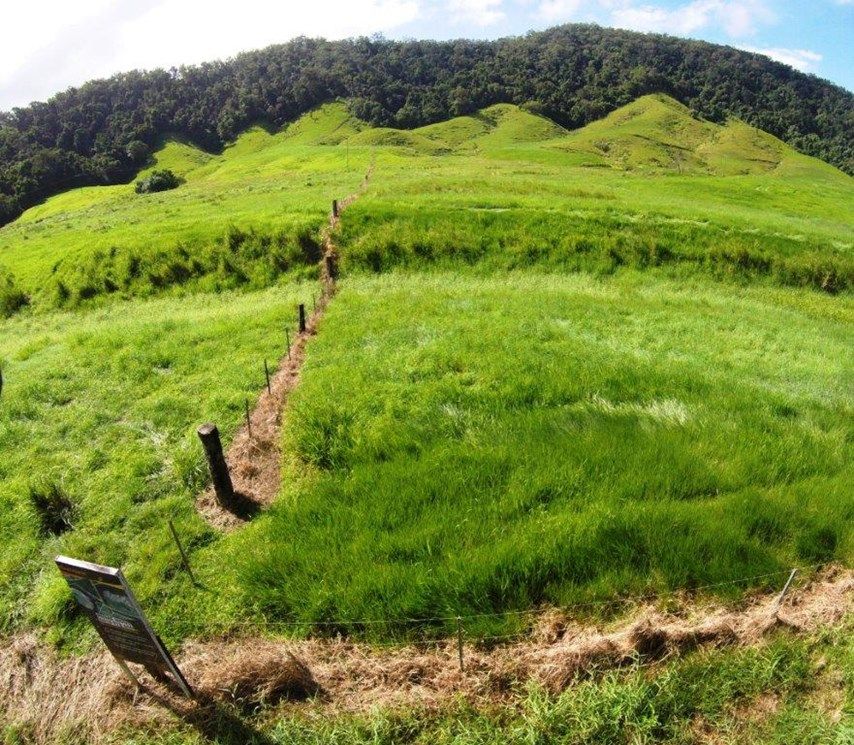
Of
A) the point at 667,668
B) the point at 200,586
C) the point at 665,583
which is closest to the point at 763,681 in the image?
the point at 667,668

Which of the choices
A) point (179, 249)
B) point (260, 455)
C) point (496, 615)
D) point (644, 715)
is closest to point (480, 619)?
point (496, 615)

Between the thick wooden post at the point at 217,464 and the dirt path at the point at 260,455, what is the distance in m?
0.20

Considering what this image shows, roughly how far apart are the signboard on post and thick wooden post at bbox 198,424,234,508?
300 cm

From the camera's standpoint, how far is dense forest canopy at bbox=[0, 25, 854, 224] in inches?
5236

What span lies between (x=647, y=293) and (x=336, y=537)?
1756cm

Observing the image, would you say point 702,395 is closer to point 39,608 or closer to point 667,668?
point 667,668

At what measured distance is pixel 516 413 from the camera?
10.0 meters

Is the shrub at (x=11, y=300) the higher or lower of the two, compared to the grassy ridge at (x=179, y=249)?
lower

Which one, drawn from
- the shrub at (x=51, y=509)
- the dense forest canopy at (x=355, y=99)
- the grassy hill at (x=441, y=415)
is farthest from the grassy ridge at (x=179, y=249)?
the dense forest canopy at (x=355, y=99)

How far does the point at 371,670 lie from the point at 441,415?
4.98m

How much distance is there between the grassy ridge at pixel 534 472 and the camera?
21.4 feet

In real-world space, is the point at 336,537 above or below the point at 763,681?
above

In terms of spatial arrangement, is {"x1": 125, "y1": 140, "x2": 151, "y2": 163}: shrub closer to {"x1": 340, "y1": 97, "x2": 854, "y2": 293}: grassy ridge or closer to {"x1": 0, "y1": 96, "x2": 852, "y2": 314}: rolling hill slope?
{"x1": 0, "y1": 96, "x2": 852, "y2": 314}: rolling hill slope

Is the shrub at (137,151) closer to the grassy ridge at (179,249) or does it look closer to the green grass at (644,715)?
the grassy ridge at (179,249)
